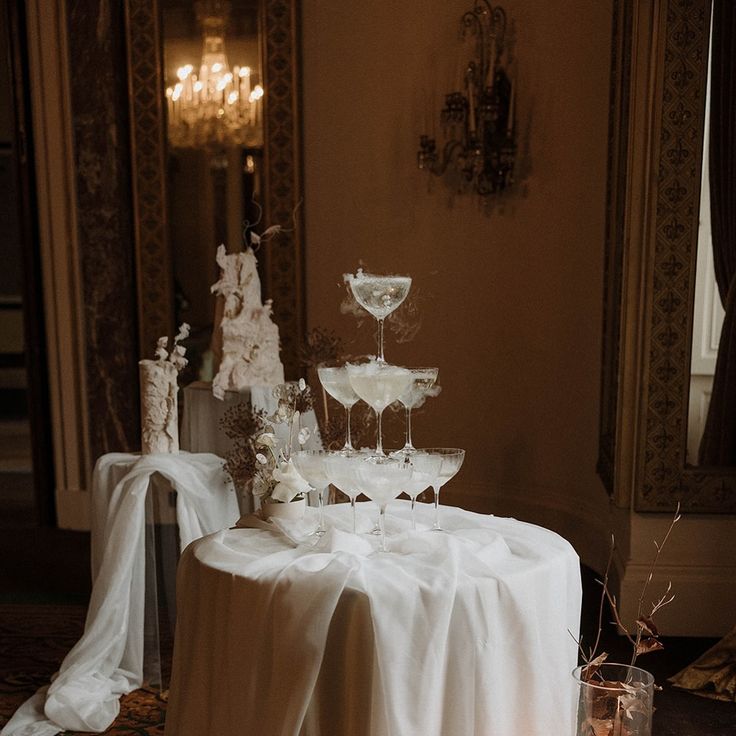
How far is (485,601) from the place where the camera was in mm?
1794

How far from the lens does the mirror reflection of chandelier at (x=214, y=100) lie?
4738mm

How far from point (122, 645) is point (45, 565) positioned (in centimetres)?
162

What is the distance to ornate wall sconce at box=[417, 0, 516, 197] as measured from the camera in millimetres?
4531

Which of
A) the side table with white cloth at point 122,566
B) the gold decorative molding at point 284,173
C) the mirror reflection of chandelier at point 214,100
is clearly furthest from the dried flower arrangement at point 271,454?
the mirror reflection of chandelier at point 214,100

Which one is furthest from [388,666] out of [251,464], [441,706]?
[251,464]

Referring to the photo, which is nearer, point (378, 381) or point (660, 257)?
point (378, 381)

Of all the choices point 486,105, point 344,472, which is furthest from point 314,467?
point 486,105

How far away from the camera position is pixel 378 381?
2.05 metres

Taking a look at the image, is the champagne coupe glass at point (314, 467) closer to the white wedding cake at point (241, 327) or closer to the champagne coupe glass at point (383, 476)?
the champagne coupe glass at point (383, 476)

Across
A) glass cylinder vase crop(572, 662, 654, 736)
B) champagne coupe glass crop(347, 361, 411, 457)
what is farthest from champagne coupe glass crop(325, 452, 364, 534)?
glass cylinder vase crop(572, 662, 654, 736)

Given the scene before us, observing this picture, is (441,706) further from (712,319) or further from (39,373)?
(39,373)

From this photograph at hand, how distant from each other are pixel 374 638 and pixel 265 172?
140 inches

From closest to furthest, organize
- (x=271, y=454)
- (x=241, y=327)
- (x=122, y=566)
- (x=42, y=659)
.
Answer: (x=271, y=454)
(x=122, y=566)
(x=42, y=659)
(x=241, y=327)

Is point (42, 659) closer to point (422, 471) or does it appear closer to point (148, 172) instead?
point (422, 471)
